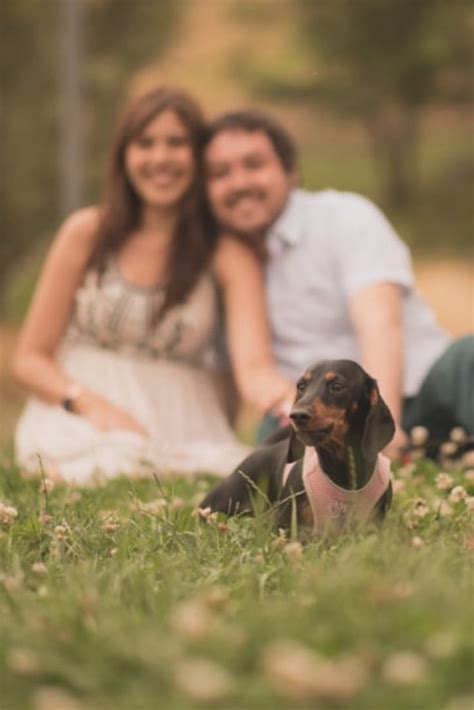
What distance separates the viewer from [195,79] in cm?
1472

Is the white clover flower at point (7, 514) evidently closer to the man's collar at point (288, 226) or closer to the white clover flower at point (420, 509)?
the white clover flower at point (420, 509)

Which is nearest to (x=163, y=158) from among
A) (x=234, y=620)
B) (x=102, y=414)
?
(x=102, y=414)

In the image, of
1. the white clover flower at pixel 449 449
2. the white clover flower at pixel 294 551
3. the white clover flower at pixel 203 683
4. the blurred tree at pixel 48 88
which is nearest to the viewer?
the white clover flower at pixel 203 683

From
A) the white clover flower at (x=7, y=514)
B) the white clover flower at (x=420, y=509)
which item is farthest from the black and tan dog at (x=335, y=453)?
the white clover flower at (x=7, y=514)

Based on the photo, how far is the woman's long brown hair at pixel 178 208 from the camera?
5309 millimetres

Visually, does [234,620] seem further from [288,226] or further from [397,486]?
[288,226]

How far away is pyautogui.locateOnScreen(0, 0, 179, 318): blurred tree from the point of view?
14906mm

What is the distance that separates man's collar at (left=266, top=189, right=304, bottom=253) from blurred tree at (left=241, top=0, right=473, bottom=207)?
9.40 metres

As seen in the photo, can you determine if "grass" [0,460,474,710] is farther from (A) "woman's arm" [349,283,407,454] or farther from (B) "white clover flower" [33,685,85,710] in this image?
(A) "woman's arm" [349,283,407,454]

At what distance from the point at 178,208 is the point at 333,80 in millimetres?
9804

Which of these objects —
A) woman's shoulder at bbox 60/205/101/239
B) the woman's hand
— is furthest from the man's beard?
the woman's hand

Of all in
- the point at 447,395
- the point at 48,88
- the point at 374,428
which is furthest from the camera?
the point at 48,88

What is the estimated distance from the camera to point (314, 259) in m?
5.37

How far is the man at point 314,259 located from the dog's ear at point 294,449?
1809mm
